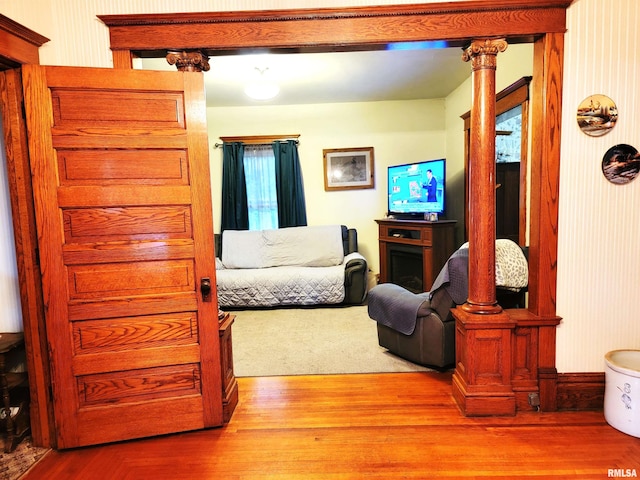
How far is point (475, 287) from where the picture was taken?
2.15 meters

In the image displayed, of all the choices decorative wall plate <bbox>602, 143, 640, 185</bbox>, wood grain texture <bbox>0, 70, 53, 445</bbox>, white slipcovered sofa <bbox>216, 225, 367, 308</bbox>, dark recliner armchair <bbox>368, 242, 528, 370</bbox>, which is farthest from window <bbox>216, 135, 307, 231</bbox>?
decorative wall plate <bbox>602, 143, 640, 185</bbox>

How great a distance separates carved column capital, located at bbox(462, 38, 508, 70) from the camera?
203 cm

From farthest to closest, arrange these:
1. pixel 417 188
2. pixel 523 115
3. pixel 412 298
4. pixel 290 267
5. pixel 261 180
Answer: pixel 261 180 → pixel 290 267 → pixel 417 188 → pixel 523 115 → pixel 412 298

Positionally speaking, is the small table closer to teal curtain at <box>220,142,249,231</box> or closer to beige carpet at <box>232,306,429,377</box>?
beige carpet at <box>232,306,429,377</box>

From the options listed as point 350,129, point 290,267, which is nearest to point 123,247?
point 290,267

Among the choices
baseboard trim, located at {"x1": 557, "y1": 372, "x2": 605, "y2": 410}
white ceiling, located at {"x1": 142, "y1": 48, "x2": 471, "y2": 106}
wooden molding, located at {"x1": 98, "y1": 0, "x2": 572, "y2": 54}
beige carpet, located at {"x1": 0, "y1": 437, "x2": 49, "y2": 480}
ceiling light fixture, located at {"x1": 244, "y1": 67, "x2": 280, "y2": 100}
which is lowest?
beige carpet, located at {"x1": 0, "y1": 437, "x2": 49, "y2": 480}

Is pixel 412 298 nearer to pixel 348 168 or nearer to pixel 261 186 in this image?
pixel 348 168

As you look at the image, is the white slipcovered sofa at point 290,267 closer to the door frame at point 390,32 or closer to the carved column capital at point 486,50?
the door frame at point 390,32

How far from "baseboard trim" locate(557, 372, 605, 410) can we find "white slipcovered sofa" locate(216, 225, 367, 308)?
256 centimetres

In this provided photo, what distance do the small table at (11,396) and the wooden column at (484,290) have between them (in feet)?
8.17

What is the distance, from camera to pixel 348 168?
535 centimetres

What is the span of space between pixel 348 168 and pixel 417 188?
1172 mm

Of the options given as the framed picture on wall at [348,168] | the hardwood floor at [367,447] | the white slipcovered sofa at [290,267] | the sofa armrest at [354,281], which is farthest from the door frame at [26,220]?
the framed picture on wall at [348,168]

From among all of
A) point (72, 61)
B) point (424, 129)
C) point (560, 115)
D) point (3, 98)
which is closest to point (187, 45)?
point (72, 61)
